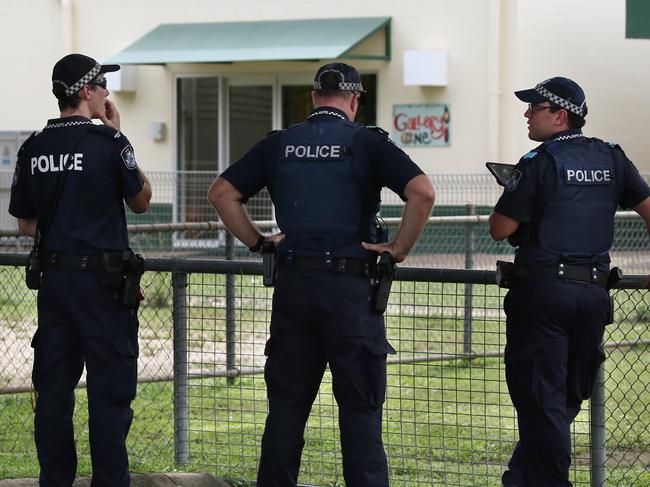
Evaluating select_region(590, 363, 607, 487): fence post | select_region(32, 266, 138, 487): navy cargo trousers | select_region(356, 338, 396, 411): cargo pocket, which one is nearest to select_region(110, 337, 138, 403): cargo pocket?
select_region(32, 266, 138, 487): navy cargo trousers

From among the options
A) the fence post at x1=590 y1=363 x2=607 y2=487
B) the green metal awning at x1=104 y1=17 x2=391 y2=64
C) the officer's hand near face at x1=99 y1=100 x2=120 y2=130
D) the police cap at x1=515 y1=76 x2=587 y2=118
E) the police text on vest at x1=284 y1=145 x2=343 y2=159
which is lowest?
the fence post at x1=590 y1=363 x2=607 y2=487

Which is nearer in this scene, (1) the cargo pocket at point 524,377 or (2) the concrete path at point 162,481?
(1) the cargo pocket at point 524,377

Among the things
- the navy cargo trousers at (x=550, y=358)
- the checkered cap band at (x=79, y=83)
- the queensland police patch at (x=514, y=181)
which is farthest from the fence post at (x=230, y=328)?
the queensland police patch at (x=514, y=181)

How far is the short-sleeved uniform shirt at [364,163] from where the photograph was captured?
17.9 feet

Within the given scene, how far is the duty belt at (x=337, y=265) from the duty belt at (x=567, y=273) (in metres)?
0.72

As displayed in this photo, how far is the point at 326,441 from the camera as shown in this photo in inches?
302

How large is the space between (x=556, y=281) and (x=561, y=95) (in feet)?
2.78

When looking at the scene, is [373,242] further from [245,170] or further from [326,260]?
[245,170]

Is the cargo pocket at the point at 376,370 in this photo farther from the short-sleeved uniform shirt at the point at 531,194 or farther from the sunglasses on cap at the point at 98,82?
the sunglasses on cap at the point at 98,82

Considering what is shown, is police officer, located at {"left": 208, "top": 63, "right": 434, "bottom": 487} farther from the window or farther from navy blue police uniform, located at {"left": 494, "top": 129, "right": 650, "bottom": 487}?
the window

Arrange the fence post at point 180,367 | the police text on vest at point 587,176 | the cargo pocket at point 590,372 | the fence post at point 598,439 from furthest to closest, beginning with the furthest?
the fence post at point 180,367
the fence post at point 598,439
the cargo pocket at point 590,372
the police text on vest at point 587,176

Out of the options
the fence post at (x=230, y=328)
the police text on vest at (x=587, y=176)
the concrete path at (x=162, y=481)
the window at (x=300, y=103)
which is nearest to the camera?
the police text on vest at (x=587, y=176)

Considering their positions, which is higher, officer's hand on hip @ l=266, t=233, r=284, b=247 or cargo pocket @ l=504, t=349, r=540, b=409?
officer's hand on hip @ l=266, t=233, r=284, b=247

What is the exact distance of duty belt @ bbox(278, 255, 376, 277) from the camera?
5.46 meters
